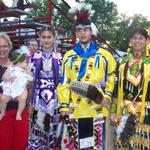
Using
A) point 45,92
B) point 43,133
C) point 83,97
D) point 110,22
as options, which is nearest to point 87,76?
point 83,97

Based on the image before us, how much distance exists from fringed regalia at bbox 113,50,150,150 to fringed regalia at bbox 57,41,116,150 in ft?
0.49

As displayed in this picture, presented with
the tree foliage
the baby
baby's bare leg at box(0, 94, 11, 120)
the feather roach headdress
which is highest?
the tree foliage

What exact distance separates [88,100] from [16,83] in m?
0.86

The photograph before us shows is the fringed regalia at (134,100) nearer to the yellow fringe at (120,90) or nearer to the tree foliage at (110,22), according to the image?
the yellow fringe at (120,90)

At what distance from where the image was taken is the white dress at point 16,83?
4918 mm

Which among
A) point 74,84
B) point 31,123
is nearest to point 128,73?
point 74,84

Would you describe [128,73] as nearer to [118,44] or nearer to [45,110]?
[45,110]

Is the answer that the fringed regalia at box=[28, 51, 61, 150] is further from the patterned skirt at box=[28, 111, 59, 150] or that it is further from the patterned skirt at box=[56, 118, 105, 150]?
the patterned skirt at box=[56, 118, 105, 150]

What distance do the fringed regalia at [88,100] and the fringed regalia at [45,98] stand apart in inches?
23.5

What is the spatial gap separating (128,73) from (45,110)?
1347mm

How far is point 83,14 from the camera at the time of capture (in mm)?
5203

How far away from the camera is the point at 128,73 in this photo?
16.1ft

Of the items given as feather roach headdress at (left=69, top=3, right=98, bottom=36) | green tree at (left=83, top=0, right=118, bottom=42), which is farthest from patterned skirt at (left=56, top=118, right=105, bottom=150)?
green tree at (left=83, top=0, right=118, bottom=42)

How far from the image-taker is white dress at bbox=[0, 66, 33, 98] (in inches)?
194
